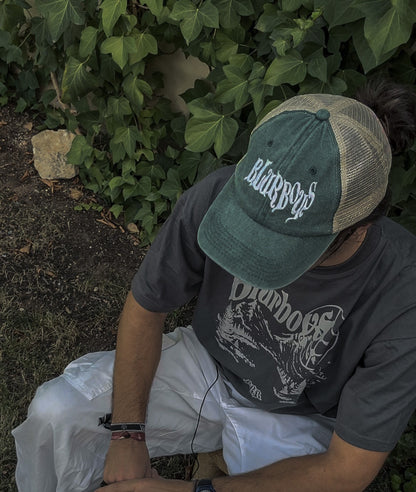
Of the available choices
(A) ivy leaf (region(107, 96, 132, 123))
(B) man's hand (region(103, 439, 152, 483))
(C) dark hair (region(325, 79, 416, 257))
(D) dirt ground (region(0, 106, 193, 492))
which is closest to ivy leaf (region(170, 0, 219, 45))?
(A) ivy leaf (region(107, 96, 132, 123))

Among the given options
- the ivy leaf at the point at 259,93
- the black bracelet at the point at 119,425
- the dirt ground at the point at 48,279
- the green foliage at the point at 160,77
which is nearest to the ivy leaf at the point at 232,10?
the green foliage at the point at 160,77

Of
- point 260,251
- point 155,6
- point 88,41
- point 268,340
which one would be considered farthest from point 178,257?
point 88,41

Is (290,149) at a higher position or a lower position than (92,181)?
higher

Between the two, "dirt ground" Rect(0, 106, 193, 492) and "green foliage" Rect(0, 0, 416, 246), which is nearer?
"green foliage" Rect(0, 0, 416, 246)

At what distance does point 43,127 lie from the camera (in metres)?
3.55

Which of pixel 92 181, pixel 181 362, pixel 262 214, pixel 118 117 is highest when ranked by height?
pixel 262 214

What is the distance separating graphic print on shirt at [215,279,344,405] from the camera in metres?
1.63

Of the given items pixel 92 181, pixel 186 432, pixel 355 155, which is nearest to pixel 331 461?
pixel 186 432

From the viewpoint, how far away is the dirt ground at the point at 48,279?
2.61 metres

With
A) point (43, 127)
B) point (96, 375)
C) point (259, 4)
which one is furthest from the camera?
point (43, 127)

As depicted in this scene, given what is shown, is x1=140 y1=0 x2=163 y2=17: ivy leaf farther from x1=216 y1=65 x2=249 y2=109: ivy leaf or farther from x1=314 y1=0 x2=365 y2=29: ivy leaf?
x1=314 y1=0 x2=365 y2=29: ivy leaf

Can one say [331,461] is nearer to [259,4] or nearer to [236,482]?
[236,482]

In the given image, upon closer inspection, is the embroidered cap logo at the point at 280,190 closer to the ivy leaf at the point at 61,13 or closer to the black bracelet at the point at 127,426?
the black bracelet at the point at 127,426

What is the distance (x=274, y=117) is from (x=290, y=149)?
0.40 ft
